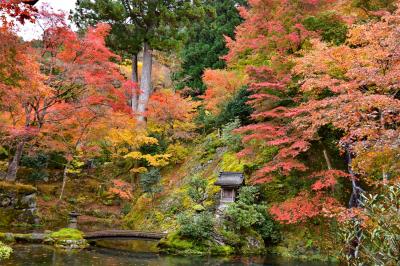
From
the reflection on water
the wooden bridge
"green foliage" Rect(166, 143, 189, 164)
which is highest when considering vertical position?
"green foliage" Rect(166, 143, 189, 164)

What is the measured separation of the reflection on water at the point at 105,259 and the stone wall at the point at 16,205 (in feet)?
14.7

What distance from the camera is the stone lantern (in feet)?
41.2

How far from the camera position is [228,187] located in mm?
12633

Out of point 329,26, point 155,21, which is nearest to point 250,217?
point 329,26

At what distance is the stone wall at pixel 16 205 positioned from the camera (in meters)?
14.7

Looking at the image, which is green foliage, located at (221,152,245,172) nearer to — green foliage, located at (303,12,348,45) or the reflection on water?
the reflection on water

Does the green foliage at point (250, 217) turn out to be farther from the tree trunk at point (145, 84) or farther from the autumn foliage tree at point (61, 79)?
the tree trunk at point (145, 84)

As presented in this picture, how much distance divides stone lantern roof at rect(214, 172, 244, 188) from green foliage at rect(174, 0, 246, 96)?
40.9 ft

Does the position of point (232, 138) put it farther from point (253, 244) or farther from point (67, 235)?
point (67, 235)

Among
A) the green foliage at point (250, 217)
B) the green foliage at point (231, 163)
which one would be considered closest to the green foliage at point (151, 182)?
the green foliage at point (231, 163)

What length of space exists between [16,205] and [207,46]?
16064 mm

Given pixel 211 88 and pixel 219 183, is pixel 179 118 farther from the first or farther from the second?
pixel 219 183

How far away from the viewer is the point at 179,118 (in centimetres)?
1970

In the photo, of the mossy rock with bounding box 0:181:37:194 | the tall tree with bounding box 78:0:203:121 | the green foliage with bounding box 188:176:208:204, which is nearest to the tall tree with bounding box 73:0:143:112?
the tall tree with bounding box 78:0:203:121
